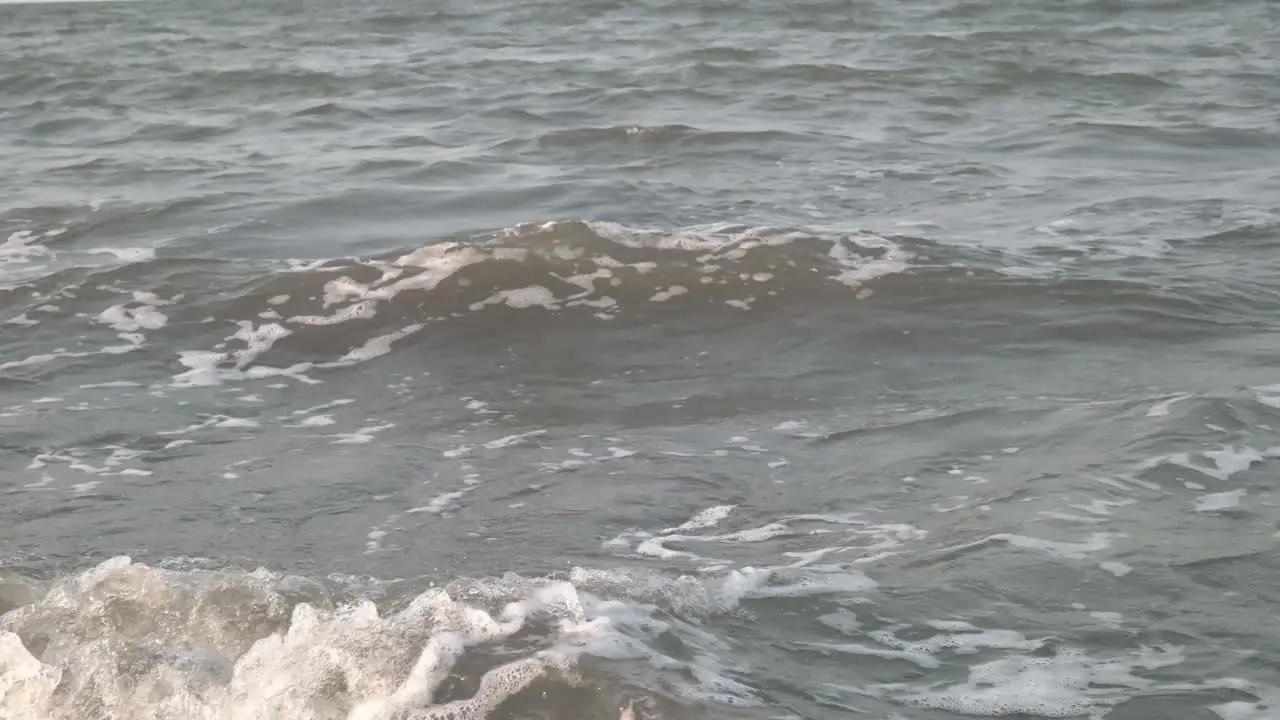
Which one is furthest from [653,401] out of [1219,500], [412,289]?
[1219,500]

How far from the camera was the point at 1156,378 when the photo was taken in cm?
594

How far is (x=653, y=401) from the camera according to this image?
6.02m

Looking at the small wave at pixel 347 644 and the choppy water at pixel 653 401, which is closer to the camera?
the small wave at pixel 347 644

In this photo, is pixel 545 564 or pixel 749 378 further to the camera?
pixel 749 378

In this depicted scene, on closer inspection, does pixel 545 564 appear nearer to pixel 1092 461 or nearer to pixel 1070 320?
pixel 1092 461

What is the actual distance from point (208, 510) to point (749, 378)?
2232 millimetres

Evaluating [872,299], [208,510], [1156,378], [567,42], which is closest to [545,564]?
[208,510]

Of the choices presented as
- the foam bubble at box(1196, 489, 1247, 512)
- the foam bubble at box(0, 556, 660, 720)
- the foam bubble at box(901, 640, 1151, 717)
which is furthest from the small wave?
the foam bubble at box(1196, 489, 1247, 512)

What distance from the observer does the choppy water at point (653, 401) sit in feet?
12.3

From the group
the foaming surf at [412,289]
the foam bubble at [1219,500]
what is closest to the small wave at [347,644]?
the foam bubble at [1219,500]

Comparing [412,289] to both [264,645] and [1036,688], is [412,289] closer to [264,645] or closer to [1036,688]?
[264,645]

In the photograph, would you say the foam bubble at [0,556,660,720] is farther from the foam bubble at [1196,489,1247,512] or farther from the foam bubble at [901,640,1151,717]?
the foam bubble at [1196,489,1247,512]

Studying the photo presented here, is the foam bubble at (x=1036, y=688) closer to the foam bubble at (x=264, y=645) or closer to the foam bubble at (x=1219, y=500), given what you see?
the foam bubble at (x=264, y=645)

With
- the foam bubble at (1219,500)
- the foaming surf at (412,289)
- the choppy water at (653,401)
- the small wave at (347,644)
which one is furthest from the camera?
the foaming surf at (412,289)
